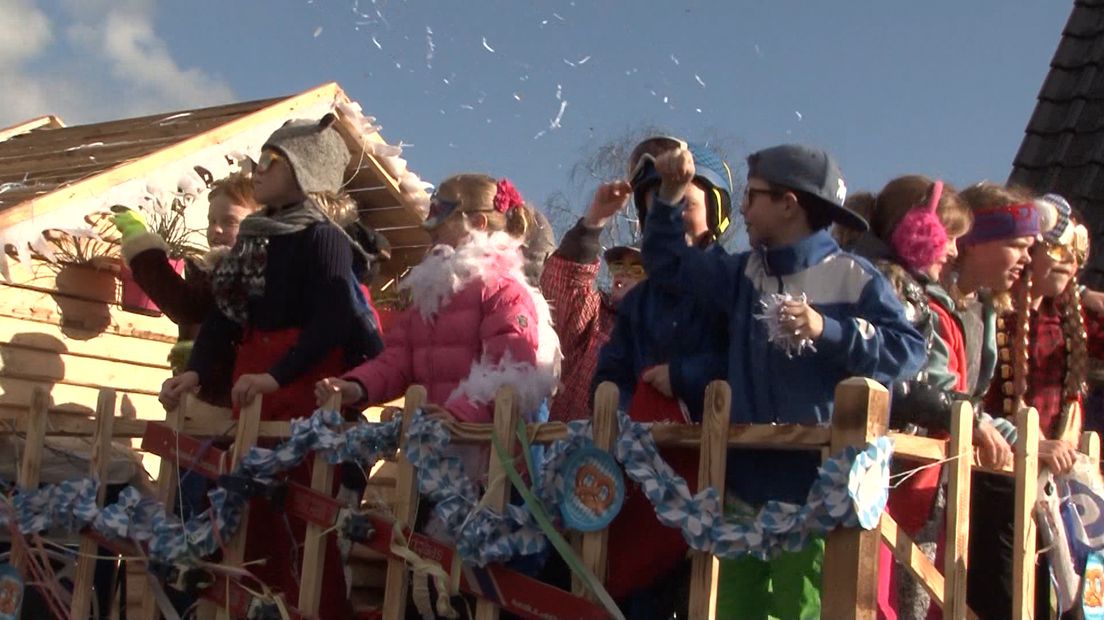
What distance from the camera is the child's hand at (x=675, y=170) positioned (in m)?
3.56

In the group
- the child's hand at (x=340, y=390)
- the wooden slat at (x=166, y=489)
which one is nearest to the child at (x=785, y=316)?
the child's hand at (x=340, y=390)

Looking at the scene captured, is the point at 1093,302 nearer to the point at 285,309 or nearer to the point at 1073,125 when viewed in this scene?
the point at 285,309

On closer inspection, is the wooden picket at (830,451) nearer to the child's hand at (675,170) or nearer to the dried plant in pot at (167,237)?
the child's hand at (675,170)

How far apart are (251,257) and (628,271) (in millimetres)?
1446

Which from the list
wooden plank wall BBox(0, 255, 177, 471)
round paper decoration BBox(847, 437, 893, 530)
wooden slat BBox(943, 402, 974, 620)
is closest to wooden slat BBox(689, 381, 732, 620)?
round paper decoration BBox(847, 437, 893, 530)

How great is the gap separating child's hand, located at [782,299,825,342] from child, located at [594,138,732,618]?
1.70ft

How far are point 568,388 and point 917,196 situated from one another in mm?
1498

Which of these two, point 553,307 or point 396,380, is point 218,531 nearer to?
point 396,380

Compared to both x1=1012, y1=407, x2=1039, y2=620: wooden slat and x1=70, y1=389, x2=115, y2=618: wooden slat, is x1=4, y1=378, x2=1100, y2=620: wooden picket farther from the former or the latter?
x1=70, y1=389, x2=115, y2=618: wooden slat

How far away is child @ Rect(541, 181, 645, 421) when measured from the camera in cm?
499

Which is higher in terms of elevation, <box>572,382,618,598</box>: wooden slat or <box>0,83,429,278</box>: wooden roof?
<box>0,83,429,278</box>: wooden roof

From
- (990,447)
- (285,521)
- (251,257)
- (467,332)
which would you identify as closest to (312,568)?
(285,521)

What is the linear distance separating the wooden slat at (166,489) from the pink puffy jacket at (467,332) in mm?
681

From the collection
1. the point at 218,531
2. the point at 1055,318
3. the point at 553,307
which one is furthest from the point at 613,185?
the point at 1055,318
